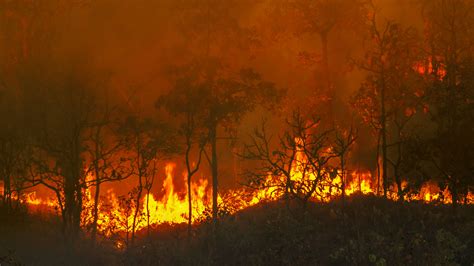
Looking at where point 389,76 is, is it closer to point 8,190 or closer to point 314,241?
point 314,241

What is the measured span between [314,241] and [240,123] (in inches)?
443

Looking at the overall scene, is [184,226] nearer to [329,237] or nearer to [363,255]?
[329,237]

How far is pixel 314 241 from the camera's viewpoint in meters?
20.0

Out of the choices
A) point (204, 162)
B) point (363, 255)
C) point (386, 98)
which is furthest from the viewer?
point (204, 162)

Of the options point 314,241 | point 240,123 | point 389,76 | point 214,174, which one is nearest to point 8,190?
point 214,174

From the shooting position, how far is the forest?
21281 millimetres

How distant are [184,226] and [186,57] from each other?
9286mm

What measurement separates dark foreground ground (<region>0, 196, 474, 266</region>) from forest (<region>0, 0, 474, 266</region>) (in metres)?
0.09

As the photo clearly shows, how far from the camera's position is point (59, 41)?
35781 millimetres

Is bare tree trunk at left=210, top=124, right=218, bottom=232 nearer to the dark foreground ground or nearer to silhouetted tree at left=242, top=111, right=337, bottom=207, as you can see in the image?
the dark foreground ground

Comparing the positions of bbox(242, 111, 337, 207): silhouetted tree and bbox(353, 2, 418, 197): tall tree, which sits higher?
bbox(353, 2, 418, 197): tall tree

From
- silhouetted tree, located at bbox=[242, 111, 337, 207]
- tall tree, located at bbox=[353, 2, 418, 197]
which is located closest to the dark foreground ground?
silhouetted tree, located at bbox=[242, 111, 337, 207]

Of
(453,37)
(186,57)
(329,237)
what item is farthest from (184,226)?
(453,37)

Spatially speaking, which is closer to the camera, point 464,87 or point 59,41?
point 464,87
